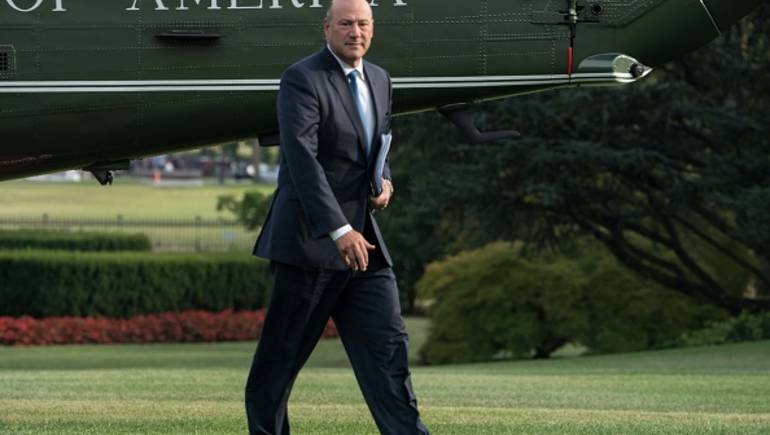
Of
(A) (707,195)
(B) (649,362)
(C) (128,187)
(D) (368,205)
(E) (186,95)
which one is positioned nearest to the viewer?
(D) (368,205)

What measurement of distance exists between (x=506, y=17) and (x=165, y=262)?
2477 centimetres

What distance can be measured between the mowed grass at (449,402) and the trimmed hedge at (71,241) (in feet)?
64.7

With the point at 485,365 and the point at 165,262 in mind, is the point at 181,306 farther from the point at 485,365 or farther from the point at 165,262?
the point at 485,365

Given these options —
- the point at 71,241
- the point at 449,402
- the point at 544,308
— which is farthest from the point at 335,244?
the point at 71,241

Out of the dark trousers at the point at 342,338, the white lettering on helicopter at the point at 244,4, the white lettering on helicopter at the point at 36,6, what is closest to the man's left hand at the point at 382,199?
the dark trousers at the point at 342,338

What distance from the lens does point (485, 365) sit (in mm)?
25094

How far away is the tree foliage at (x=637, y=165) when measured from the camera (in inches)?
907

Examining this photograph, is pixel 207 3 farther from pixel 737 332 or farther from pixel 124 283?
pixel 124 283

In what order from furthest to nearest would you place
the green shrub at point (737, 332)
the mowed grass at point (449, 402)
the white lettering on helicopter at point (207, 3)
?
the green shrub at point (737, 332) < the mowed grass at point (449, 402) < the white lettering on helicopter at point (207, 3)

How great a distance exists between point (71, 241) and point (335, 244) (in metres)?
32.5

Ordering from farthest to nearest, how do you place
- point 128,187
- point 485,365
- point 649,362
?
point 128,187 < point 485,365 < point 649,362

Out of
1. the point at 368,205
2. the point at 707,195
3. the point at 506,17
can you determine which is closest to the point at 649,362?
the point at 707,195

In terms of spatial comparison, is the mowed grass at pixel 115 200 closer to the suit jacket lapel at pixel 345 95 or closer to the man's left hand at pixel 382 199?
the man's left hand at pixel 382 199

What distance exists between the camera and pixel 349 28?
6406 millimetres
